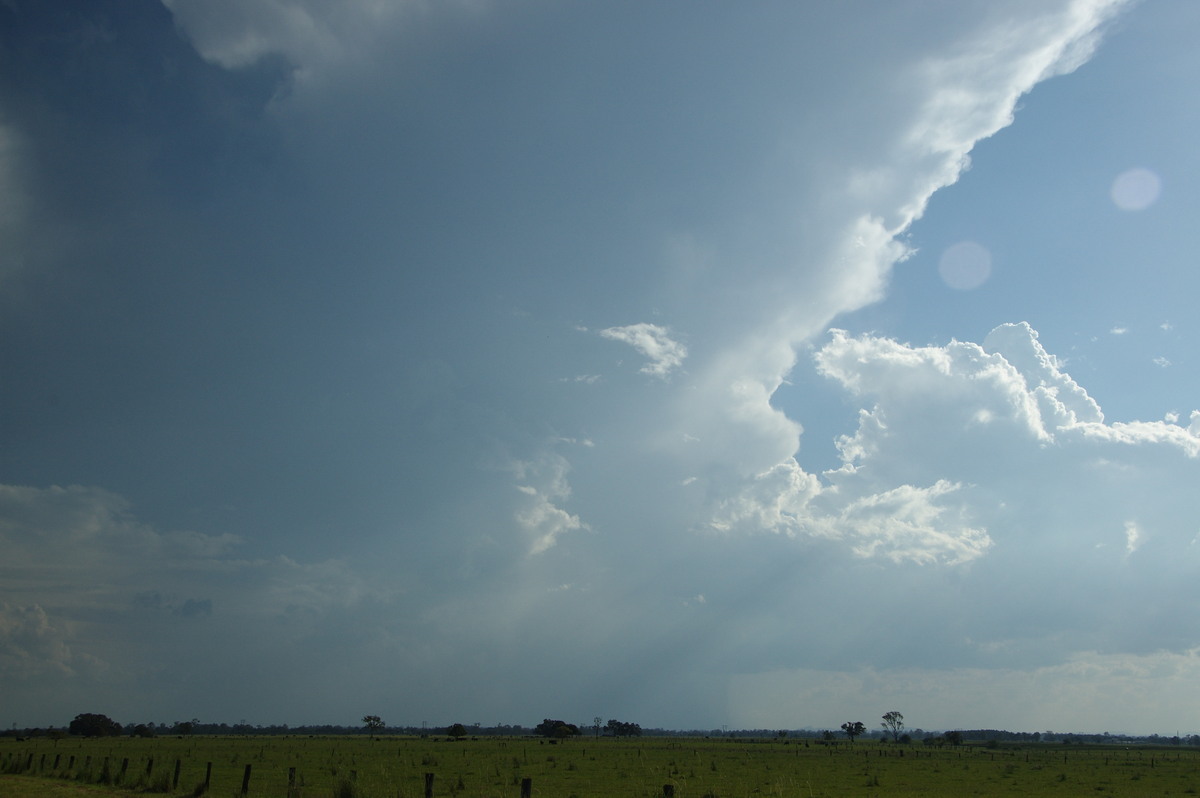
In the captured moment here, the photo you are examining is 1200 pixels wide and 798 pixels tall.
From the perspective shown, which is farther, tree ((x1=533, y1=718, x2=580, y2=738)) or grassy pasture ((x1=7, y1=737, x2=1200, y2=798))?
tree ((x1=533, y1=718, x2=580, y2=738))

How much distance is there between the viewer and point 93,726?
163250 mm

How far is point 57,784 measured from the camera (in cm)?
3322

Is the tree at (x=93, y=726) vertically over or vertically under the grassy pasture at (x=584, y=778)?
under

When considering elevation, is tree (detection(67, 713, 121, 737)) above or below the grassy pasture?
below

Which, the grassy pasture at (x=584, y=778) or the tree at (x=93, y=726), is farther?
the tree at (x=93, y=726)

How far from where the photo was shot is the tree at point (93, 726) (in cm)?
16212

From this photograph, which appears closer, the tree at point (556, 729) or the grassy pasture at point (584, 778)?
the grassy pasture at point (584, 778)

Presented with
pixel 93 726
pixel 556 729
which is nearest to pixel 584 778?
pixel 556 729

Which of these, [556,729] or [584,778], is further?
[556,729]

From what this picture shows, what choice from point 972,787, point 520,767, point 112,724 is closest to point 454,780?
point 520,767

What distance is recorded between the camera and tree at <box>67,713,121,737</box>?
162m

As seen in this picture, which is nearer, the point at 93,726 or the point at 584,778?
the point at 584,778

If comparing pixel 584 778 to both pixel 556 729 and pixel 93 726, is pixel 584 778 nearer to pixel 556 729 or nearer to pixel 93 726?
pixel 556 729

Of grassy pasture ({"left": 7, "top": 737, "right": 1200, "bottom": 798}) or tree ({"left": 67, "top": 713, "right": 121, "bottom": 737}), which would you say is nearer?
grassy pasture ({"left": 7, "top": 737, "right": 1200, "bottom": 798})
